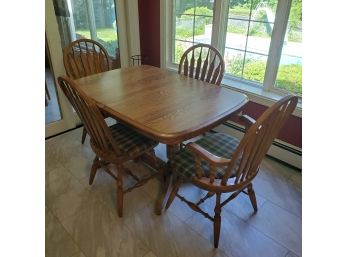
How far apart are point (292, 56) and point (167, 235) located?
1620mm

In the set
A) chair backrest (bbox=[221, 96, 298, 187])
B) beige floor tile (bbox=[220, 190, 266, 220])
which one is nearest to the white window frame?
beige floor tile (bbox=[220, 190, 266, 220])

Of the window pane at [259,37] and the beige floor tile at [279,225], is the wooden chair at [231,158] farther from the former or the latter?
the window pane at [259,37]

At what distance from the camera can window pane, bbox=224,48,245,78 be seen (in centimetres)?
229

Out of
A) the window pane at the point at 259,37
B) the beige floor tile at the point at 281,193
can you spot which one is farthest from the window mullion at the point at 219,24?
the beige floor tile at the point at 281,193

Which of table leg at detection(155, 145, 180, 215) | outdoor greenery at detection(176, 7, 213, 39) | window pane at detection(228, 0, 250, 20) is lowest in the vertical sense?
table leg at detection(155, 145, 180, 215)

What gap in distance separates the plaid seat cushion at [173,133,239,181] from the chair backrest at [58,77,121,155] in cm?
38

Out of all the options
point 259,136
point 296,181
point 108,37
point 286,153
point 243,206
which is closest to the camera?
point 259,136

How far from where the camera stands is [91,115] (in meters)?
1.29

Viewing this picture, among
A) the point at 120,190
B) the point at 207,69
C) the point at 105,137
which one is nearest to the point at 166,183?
the point at 120,190

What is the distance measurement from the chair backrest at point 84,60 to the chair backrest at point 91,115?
2.52 ft

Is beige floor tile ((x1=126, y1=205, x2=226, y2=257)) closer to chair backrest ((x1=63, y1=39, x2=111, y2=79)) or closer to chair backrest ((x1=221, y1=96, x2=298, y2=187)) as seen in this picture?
chair backrest ((x1=221, y1=96, x2=298, y2=187))

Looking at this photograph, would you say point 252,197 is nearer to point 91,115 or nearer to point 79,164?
point 91,115

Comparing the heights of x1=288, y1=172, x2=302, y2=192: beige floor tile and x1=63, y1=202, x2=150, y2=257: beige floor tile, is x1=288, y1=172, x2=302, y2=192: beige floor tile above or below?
above
